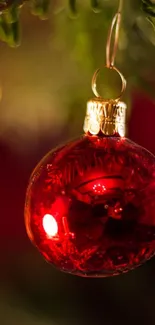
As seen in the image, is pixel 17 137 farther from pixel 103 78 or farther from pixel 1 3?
pixel 1 3

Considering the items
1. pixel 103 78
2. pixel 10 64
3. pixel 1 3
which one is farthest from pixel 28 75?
pixel 1 3

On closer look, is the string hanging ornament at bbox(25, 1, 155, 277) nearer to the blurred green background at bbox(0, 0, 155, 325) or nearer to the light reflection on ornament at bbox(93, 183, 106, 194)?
the light reflection on ornament at bbox(93, 183, 106, 194)

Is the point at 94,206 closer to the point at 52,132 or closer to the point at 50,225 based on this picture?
the point at 50,225

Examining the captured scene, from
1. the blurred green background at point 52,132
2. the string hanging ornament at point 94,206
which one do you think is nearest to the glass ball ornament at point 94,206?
the string hanging ornament at point 94,206

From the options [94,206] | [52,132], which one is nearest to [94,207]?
[94,206]

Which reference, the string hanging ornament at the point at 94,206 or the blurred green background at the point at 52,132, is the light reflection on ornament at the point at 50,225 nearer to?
the string hanging ornament at the point at 94,206

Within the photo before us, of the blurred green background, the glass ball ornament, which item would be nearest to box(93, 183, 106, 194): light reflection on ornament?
the glass ball ornament
